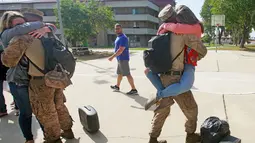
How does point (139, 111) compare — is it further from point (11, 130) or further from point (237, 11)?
point (237, 11)

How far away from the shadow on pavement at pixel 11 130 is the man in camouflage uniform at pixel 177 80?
6.49ft

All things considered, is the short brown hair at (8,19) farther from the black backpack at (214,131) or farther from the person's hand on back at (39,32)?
the black backpack at (214,131)

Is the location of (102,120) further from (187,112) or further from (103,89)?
(103,89)

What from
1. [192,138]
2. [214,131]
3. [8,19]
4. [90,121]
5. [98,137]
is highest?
[8,19]

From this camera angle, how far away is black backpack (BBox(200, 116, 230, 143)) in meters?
2.60

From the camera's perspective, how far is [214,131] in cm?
265

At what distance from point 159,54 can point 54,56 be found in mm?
1220

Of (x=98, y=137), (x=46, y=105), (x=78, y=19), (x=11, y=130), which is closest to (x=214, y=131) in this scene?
(x=98, y=137)

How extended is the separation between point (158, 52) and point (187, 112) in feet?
2.75

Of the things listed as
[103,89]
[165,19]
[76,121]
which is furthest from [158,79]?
[103,89]

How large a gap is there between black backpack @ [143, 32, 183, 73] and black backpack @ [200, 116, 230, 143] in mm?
799

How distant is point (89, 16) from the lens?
20562 mm

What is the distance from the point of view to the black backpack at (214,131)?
8.54ft

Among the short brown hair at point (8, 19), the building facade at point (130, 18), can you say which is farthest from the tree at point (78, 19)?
the building facade at point (130, 18)
